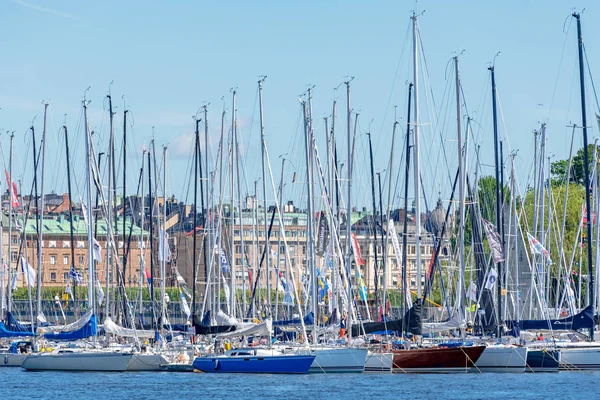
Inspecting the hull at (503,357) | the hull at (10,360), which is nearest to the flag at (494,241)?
the hull at (503,357)

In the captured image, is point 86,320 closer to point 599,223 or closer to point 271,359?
point 271,359

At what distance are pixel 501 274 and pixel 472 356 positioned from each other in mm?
4959

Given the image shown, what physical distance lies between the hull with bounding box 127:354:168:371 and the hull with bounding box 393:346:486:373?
38.6 feet

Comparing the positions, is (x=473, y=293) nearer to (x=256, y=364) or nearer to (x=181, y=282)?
(x=256, y=364)

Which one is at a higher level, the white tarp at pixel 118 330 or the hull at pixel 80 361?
the white tarp at pixel 118 330

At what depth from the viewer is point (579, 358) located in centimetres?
5734

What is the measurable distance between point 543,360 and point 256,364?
1283cm

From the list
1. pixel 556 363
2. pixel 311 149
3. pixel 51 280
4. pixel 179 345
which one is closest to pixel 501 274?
pixel 556 363

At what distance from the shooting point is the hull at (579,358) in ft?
187

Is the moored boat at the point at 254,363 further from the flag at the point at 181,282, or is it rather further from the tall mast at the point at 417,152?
the flag at the point at 181,282

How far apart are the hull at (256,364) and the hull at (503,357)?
7.57 m

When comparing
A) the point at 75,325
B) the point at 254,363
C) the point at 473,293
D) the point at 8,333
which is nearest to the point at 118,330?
the point at 75,325

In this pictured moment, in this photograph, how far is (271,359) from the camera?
187ft

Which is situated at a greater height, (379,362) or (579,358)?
(579,358)
